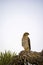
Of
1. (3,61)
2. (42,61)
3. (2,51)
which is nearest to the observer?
(42,61)

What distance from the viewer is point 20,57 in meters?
Result: 1.52

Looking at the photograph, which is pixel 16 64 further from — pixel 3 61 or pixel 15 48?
pixel 15 48

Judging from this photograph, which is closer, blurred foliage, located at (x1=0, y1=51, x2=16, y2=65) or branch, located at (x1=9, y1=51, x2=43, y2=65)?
branch, located at (x1=9, y1=51, x2=43, y2=65)

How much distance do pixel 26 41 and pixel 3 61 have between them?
0.39 meters

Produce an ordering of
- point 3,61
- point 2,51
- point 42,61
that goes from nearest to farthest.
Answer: point 42,61, point 3,61, point 2,51

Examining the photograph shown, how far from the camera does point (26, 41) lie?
1.87m

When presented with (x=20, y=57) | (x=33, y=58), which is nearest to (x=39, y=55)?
(x=33, y=58)

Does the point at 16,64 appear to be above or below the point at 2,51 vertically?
below

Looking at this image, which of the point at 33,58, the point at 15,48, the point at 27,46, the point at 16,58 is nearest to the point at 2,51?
the point at 15,48

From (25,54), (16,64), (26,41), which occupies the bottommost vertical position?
(16,64)

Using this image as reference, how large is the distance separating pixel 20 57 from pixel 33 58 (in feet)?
0.46

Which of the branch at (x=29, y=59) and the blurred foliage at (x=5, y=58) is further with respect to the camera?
the blurred foliage at (x=5, y=58)

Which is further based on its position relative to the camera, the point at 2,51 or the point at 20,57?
the point at 2,51

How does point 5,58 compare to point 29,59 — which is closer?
point 29,59
